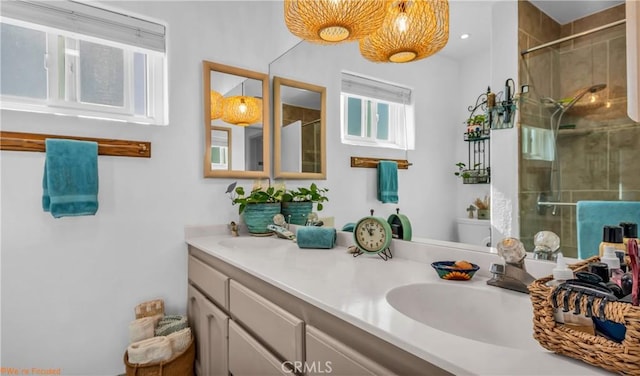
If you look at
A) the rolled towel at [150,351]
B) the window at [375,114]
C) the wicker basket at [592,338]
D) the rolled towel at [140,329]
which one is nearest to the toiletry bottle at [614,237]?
the wicker basket at [592,338]

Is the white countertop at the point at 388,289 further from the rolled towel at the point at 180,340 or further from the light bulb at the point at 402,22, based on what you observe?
the light bulb at the point at 402,22

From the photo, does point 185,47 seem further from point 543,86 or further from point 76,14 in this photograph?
point 543,86

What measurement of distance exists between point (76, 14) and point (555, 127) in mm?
2075

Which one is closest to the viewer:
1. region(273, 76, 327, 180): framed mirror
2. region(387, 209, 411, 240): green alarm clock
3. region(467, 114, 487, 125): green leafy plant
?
region(467, 114, 487, 125): green leafy plant

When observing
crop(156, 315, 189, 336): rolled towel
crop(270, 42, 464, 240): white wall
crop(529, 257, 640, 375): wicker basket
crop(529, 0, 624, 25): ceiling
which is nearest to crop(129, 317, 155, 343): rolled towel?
crop(156, 315, 189, 336): rolled towel

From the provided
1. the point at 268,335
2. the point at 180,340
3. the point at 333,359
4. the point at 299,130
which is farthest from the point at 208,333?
the point at 299,130

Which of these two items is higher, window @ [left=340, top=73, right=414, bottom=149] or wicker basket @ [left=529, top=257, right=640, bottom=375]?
window @ [left=340, top=73, right=414, bottom=149]

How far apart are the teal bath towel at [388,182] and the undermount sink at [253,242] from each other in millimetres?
581

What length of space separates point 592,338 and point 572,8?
86 cm

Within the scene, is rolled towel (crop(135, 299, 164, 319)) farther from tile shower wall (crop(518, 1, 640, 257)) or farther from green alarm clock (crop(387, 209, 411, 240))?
tile shower wall (crop(518, 1, 640, 257))

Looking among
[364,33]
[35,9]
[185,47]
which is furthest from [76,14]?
[364,33]

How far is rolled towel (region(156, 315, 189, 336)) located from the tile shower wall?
160 centimetres

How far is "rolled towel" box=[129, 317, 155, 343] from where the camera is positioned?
156 cm

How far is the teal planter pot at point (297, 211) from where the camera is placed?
75.4 inches
